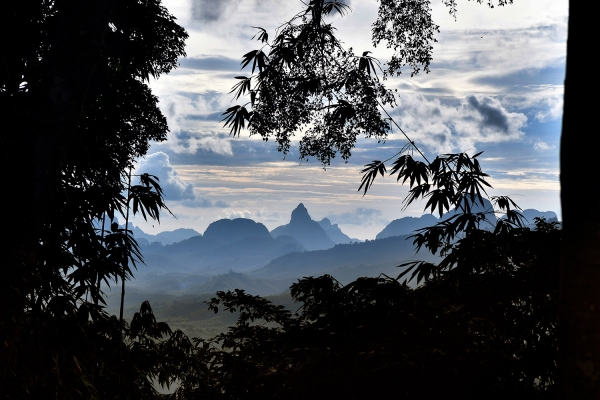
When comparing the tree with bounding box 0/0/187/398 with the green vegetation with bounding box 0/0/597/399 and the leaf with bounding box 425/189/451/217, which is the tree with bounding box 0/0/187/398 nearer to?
the green vegetation with bounding box 0/0/597/399

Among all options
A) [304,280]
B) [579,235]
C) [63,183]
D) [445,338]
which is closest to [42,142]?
[63,183]

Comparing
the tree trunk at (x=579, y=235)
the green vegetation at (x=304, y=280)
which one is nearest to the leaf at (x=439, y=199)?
the green vegetation at (x=304, y=280)

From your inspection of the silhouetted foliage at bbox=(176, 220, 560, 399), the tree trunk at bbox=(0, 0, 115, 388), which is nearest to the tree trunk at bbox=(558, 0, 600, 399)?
the silhouetted foliage at bbox=(176, 220, 560, 399)

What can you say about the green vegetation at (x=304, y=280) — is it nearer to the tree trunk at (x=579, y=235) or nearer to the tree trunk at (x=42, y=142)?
the tree trunk at (x=42, y=142)

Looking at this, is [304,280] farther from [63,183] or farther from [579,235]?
[579,235]

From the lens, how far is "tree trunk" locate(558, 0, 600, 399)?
6.23 feet

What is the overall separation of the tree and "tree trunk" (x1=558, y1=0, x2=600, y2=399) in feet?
9.23

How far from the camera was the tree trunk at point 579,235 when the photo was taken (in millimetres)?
1900

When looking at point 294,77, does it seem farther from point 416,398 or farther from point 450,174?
point 416,398

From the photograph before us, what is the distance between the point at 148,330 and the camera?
10328mm

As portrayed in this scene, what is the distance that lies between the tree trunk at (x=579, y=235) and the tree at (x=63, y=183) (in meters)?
2.81

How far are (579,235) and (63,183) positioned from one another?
15.8 ft

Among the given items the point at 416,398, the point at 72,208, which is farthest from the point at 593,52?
the point at 72,208

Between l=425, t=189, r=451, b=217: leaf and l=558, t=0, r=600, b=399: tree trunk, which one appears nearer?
l=558, t=0, r=600, b=399: tree trunk
